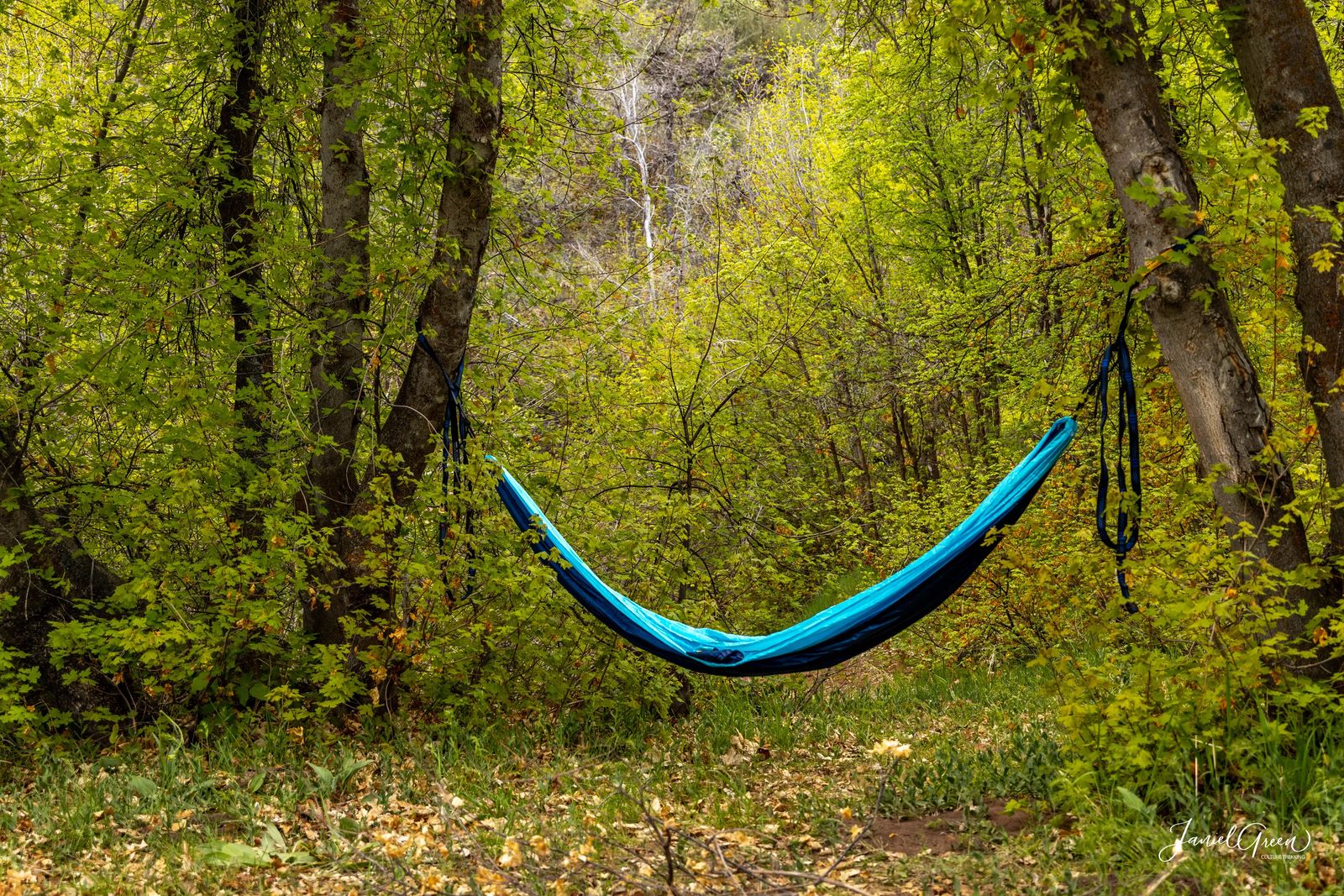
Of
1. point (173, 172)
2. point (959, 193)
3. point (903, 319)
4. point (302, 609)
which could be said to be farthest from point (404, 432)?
point (959, 193)

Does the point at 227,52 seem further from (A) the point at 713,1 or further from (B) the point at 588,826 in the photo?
(B) the point at 588,826

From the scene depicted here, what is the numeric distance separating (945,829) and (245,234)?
11.6ft

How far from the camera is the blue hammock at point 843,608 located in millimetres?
3029

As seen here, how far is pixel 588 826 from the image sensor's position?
2508mm

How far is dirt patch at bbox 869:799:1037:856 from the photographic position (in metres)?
2.20

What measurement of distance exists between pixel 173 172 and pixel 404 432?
4.22ft

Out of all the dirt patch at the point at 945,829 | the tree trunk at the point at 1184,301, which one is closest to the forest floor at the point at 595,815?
the dirt patch at the point at 945,829

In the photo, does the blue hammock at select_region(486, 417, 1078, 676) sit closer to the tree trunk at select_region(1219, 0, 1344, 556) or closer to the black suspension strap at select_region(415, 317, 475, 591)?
the black suspension strap at select_region(415, 317, 475, 591)

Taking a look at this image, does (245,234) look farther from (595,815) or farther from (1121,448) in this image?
(1121,448)

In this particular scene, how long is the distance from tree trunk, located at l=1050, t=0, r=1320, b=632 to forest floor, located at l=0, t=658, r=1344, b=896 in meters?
0.64

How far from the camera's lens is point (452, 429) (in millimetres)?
3631
